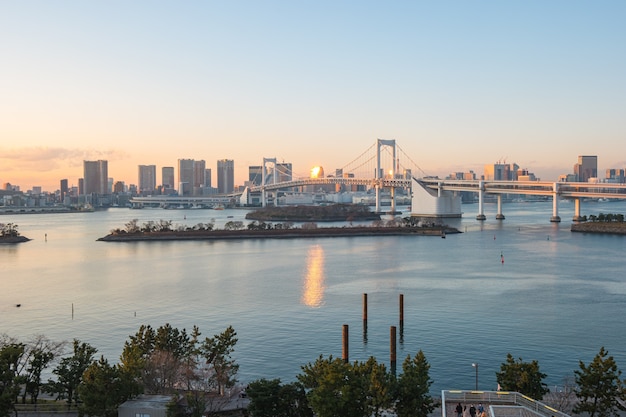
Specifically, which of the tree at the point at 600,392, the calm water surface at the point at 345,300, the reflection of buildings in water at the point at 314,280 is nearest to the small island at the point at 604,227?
the calm water surface at the point at 345,300

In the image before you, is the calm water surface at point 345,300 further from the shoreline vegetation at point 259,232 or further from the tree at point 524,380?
the shoreline vegetation at point 259,232

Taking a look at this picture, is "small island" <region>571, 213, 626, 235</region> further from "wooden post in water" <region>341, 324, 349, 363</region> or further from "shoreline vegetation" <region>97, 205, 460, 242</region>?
"wooden post in water" <region>341, 324, 349, 363</region>

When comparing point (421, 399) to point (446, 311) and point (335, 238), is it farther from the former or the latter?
point (335, 238)

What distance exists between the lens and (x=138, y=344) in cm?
656

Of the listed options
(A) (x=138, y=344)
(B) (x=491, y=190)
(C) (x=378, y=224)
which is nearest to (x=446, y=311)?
(A) (x=138, y=344)

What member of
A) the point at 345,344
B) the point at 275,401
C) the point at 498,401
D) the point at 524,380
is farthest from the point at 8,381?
the point at 524,380

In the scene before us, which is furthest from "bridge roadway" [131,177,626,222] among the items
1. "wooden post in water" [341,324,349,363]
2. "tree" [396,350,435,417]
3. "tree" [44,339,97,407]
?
"tree" [44,339,97,407]

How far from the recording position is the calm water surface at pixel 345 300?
7.99m

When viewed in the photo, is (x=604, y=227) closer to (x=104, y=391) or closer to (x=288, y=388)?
(x=288, y=388)

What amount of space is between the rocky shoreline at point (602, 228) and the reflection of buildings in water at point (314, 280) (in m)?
11.6

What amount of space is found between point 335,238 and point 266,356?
1801 centimetres

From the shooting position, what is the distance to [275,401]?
5.25 meters

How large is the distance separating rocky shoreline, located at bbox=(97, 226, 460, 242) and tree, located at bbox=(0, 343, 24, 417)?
19334 mm

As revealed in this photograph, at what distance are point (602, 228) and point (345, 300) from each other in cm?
1733
